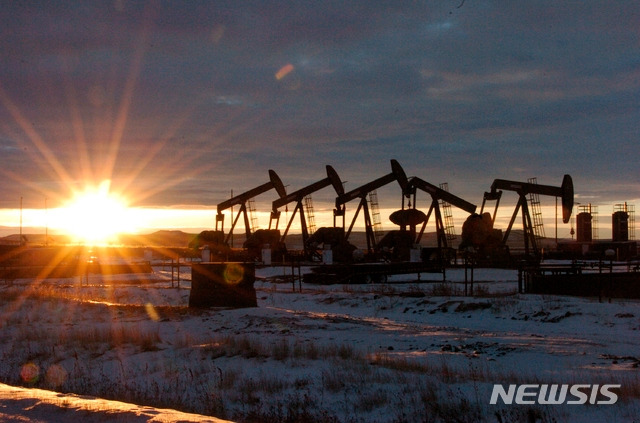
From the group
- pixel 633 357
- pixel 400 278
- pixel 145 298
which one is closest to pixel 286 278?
pixel 400 278

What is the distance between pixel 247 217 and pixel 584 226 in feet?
108

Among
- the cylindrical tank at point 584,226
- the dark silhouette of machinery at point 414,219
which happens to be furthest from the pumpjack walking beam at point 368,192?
the cylindrical tank at point 584,226

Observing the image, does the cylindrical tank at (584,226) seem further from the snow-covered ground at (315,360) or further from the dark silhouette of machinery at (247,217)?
the snow-covered ground at (315,360)

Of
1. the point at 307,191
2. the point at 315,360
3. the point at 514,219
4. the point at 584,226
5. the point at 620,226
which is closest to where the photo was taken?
the point at 315,360

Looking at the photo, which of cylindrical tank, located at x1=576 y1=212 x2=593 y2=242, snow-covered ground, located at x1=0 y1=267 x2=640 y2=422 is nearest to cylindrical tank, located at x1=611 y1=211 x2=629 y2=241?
cylindrical tank, located at x1=576 y1=212 x2=593 y2=242

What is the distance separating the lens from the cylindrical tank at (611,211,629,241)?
6406 centimetres

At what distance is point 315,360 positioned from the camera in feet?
37.1

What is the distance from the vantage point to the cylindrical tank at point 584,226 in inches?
2611

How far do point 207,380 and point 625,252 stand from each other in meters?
51.5

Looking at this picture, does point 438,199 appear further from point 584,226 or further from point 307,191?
point 584,226

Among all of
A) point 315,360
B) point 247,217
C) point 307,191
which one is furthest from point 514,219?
point 315,360

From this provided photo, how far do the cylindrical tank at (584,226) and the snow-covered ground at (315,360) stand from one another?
158ft

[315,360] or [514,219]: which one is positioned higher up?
[514,219]

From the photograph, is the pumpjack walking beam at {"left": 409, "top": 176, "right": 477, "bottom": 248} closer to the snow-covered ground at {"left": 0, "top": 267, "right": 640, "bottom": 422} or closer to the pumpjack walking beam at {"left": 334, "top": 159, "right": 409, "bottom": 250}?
the pumpjack walking beam at {"left": 334, "top": 159, "right": 409, "bottom": 250}
